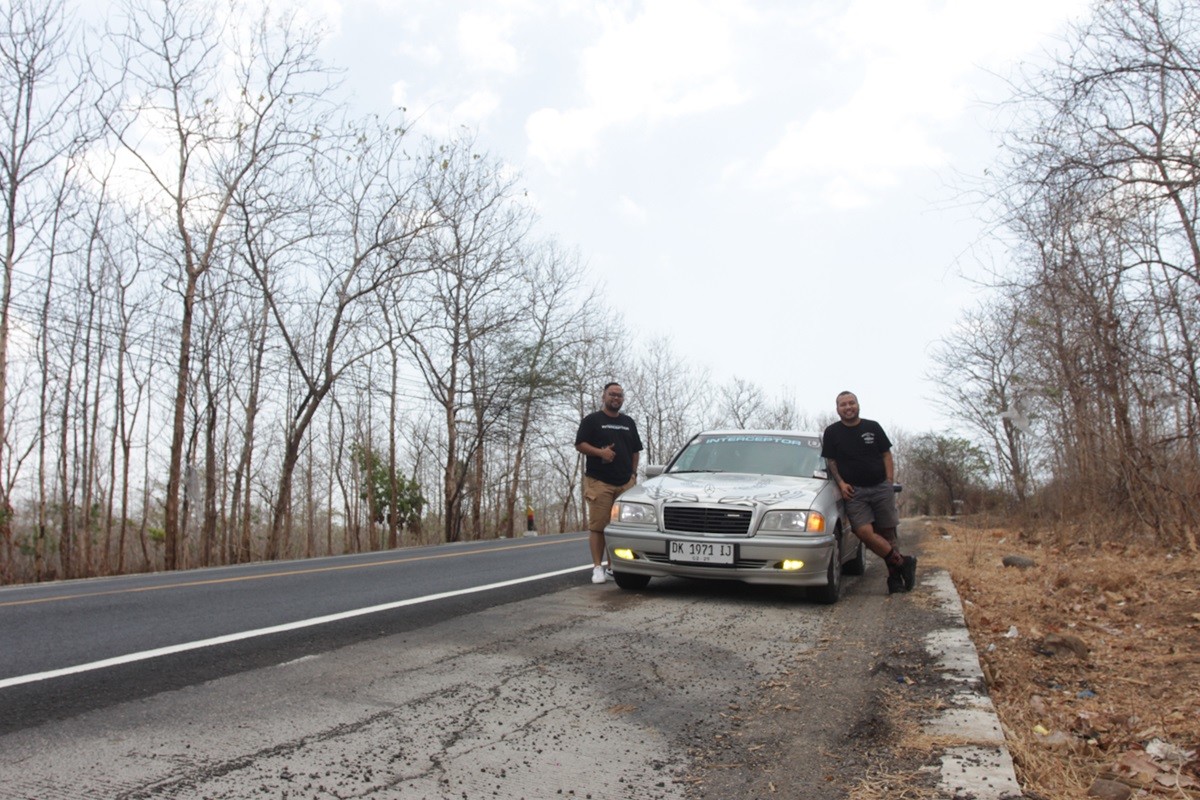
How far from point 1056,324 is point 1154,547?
15.9 ft

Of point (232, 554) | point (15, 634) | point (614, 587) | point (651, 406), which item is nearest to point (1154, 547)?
point (614, 587)

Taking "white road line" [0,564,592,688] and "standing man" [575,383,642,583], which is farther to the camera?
"standing man" [575,383,642,583]

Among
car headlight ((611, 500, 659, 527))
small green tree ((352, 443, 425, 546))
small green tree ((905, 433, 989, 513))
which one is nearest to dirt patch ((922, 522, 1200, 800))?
car headlight ((611, 500, 659, 527))

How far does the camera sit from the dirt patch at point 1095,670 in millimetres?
3480

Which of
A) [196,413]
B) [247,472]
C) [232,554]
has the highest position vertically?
[196,413]

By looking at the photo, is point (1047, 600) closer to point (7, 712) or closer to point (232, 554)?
point (7, 712)

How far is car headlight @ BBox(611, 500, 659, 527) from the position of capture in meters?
7.96

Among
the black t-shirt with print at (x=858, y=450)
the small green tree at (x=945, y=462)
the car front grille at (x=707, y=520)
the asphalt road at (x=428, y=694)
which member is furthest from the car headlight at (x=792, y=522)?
the small green tree at (x=945, y=462)

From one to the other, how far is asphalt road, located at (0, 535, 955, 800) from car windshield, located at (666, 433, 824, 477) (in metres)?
1.49

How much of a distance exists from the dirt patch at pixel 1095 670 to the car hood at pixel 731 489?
165 centimetres

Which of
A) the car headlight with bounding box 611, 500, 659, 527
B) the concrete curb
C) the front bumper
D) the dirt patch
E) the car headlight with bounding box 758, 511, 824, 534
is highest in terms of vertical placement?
the car headlight with bounding box 611, 500, 659, 527

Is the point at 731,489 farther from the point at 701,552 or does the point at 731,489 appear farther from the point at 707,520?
the point at 701,552

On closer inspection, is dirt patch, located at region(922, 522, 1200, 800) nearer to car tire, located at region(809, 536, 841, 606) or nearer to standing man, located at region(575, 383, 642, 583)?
car tire, located at region(809, 536, 841, 606)

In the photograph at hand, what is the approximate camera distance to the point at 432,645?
5.58 m
